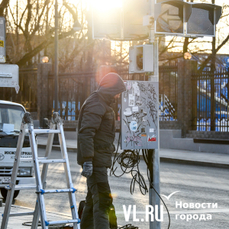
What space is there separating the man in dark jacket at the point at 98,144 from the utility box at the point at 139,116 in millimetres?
400

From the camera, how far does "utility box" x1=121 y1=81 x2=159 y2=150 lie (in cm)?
608

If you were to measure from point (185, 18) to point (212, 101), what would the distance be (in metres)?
14.2

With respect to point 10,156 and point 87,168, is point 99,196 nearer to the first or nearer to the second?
point 87,168

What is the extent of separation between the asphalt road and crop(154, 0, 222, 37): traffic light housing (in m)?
2.87

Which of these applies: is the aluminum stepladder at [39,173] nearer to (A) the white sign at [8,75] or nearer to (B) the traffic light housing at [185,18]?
(B) the traffic light housing at [185,18]

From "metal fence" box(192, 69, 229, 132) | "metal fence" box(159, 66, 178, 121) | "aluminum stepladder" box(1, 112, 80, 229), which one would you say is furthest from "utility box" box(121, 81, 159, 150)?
"metal fence" box(159, 66, 178, 121)

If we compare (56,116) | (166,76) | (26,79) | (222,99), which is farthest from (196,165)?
(26,79)

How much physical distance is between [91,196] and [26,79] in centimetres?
2298

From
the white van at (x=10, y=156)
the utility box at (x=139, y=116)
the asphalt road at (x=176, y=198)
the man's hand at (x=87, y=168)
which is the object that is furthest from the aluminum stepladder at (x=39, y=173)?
the white van at (x=10, y=156)

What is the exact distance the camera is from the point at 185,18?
6.08 meters

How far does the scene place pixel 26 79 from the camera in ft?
91.8

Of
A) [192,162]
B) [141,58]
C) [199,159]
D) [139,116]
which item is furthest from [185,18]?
[199,159]

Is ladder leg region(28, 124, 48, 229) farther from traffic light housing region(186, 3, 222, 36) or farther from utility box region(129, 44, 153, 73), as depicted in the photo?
traffic light housing region(186, 3, 222, 36)

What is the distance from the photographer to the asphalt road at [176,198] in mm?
7391
